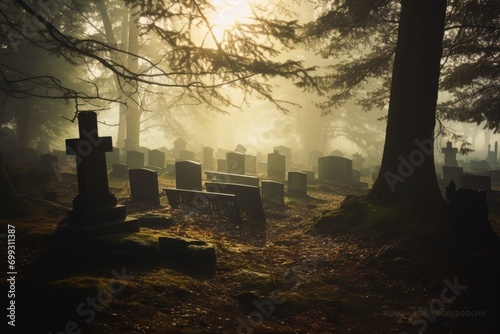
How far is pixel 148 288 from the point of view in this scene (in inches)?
173

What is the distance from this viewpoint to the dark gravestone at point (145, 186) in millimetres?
11125

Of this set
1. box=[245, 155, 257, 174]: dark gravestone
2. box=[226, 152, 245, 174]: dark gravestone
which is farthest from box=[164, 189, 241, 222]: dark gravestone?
box=[245, 155, 257, 174]: dark gravestone

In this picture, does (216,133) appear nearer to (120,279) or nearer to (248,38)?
(248,38)

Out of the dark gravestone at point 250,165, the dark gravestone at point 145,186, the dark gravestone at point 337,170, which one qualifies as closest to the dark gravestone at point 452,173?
the dark gravestone at point 337,170

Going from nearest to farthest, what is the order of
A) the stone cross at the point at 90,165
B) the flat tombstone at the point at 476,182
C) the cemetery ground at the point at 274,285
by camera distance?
the cemetery ground at the point at 274,285, the stone cross at the point at 90,165, the flat tombstone at the point at 476,182

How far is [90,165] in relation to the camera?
5.97 metres

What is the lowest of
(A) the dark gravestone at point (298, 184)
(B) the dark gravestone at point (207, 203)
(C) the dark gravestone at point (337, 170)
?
(B) the dark gravestone at point (207, 203)

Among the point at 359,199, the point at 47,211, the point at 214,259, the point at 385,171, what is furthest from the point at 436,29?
the point at 47,211

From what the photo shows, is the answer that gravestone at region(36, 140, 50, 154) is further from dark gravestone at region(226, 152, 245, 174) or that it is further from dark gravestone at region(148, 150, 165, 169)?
dark gravestone at region(226, 152, 245, 174)

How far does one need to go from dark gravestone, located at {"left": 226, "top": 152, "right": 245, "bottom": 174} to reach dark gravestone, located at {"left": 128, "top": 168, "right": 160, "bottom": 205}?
6.34 metres

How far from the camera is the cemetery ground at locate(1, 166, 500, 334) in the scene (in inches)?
146

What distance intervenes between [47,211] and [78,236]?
138 inches

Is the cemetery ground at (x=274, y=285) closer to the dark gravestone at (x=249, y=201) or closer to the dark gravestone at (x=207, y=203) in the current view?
the dark gravestone at (x=207, y=203)

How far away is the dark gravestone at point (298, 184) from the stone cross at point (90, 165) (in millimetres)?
9042
